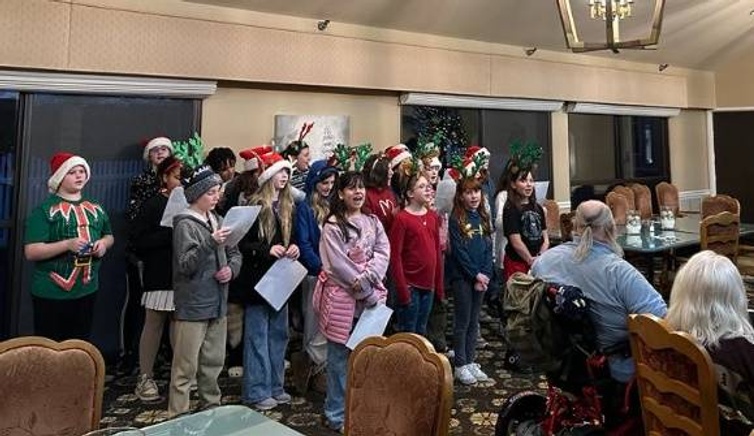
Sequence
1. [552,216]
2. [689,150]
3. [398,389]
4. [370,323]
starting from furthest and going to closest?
[689,150] → [552,216] → [370,323] → [398,389]

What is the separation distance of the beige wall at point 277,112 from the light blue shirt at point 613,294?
311 cm

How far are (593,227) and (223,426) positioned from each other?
5.10ft

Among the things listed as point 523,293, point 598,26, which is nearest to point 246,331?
point 523,293

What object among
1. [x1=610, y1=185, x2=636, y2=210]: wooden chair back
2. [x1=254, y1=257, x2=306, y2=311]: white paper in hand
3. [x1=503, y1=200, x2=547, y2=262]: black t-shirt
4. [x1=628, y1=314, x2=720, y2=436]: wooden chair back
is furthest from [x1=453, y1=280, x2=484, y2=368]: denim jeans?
[x1=610, y1=185, x2=636, y2=210]: wooden chair back

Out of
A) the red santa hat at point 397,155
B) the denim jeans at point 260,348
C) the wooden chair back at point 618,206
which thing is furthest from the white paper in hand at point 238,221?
the wooden chair back at point 618,206

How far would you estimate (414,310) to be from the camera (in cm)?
315

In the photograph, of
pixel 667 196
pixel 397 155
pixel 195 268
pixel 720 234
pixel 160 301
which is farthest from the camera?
pixel 667 196

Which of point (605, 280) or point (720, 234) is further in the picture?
point (720, 234)

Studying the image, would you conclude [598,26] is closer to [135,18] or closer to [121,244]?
[135,18]

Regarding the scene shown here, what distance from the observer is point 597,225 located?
2.19 metres

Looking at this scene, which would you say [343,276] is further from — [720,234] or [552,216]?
[552,216]

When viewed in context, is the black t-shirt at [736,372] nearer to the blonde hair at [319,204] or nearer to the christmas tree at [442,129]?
the blonde hair at [319,204]

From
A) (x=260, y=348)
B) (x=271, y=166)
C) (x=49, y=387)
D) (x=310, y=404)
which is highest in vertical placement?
(x=271, y=166)

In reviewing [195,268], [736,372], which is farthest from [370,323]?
[736,372]
